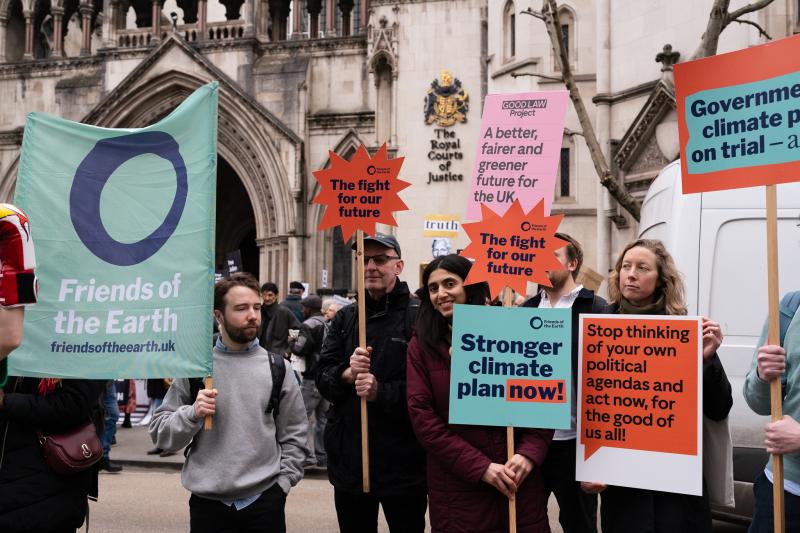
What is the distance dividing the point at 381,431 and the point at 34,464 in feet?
5.34

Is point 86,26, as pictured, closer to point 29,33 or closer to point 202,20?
point 29,33

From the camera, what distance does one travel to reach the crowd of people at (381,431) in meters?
3.87

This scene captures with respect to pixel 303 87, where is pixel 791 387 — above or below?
below

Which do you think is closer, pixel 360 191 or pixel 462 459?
pixel 462 459

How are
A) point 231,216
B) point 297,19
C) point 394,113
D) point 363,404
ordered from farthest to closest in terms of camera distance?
point 231,216 < point 297,19 < point 394,113 < point 363,404

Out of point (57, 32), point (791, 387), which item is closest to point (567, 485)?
point (791, 387)

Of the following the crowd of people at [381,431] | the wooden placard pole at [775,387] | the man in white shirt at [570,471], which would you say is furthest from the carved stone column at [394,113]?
the wooden placard pole at [775,387]

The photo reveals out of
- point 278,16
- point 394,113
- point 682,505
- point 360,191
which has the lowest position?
point 682,505

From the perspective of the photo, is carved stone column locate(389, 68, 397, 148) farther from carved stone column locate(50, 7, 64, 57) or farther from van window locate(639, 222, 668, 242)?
van window locate(639, 222, 668, 242)

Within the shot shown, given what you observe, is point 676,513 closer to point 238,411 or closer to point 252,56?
point 238,411

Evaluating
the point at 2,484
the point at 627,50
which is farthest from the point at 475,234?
the point at 627,50

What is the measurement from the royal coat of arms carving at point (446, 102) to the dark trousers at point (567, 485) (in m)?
18.4

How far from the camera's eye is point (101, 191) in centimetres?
417

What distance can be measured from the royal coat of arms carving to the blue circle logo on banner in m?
19.0
